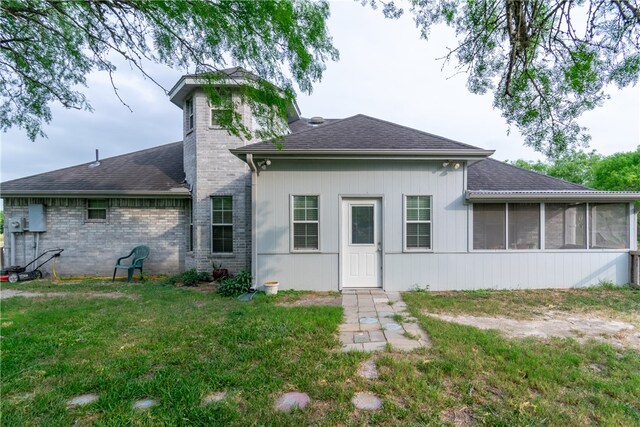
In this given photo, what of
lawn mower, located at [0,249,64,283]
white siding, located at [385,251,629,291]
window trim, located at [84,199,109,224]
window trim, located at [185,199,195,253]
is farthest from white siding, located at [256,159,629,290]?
lawn mower, located at [0,249,64,283]

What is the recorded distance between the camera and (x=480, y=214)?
22.3 ft

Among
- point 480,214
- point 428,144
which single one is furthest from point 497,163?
point 428,144

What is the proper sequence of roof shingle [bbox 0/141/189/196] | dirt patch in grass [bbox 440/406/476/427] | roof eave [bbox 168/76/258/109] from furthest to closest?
roof shingle [bbox 0/141/189/196] < roof eave [bbox 168/76/258/109] < dirt patch in grass [bbox 440/406/476/427]

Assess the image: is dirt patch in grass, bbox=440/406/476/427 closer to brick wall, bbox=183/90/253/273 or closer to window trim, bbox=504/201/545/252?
window trim, bbox=504/201/545/252

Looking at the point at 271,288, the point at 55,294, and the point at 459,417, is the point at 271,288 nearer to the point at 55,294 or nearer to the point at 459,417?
the point at 459,417

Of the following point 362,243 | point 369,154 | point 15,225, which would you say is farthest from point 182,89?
point 362,243

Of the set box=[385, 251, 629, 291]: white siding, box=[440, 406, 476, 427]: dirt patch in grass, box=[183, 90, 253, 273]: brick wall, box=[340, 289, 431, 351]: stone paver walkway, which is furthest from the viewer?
box=[183, 90, 253, 273]: brick wall

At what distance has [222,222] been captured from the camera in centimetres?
825

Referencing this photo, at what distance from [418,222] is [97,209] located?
367 inches

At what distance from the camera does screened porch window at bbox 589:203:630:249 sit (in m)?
6.91

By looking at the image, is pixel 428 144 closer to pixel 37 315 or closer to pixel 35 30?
pixel 35 30

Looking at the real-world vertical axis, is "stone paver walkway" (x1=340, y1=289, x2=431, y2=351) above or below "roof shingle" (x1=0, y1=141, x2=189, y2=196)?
below

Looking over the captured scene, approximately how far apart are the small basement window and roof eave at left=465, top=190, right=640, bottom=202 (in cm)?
1018

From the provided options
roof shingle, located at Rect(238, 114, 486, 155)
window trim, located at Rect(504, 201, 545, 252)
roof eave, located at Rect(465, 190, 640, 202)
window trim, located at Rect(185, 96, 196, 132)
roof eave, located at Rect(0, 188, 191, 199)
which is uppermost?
window trim, located at Rect(185, 96, 196, 132)
